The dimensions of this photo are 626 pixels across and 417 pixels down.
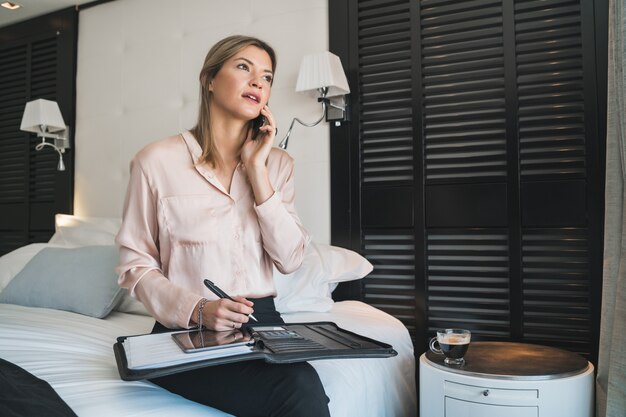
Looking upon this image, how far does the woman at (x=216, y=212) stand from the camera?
4.75ft

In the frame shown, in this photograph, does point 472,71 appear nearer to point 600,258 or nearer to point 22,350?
point 600,258

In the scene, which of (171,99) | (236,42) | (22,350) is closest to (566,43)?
(236,42)

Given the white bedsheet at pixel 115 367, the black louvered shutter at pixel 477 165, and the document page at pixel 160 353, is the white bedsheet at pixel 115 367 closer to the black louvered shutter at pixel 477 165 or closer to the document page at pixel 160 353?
the document page at pixel 160 353

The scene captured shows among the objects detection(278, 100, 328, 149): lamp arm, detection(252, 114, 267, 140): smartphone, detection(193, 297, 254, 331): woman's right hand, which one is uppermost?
detection(278, 100, 328, 149): lamp arm

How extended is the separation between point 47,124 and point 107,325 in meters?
1.63

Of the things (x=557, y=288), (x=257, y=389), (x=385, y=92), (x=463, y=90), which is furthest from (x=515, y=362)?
(x=385, y=92)

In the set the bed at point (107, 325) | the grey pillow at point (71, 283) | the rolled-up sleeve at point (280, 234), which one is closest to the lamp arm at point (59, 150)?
the bed at point (107, 325)

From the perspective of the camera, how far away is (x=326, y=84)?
229cm

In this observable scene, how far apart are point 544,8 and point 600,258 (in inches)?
39.6

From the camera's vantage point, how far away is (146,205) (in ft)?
5.02

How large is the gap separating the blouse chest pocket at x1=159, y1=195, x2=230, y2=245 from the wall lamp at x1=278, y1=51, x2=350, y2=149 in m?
0.88

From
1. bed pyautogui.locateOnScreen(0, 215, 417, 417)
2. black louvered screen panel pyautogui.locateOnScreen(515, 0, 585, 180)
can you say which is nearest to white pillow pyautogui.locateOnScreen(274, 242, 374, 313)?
bed pyautogui.locateOnScreen(0, 215, 417, 417)

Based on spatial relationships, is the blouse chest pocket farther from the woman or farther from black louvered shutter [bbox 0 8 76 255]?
black louvered shutter [bbox 0 8 76 255]

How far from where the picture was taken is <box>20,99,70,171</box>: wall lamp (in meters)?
3.01
